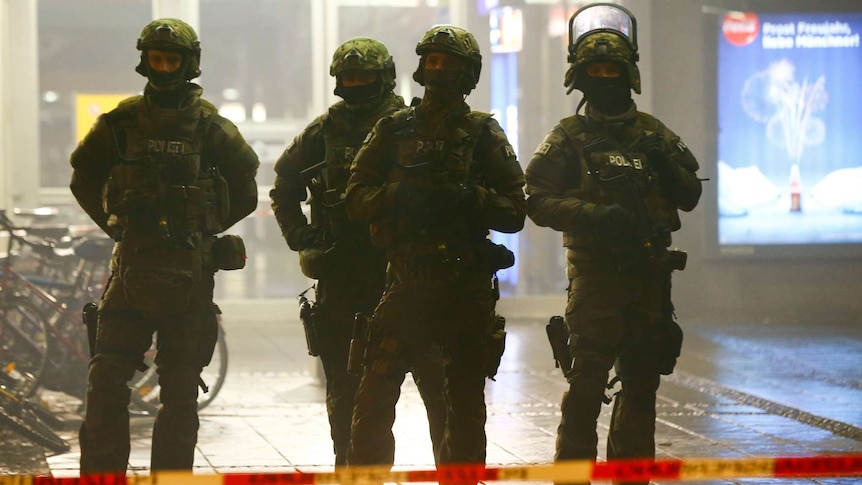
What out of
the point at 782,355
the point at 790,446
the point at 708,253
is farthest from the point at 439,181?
the point at 708,253

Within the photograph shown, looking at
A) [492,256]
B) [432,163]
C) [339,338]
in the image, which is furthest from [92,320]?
[492,256]

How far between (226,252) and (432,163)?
1.11m

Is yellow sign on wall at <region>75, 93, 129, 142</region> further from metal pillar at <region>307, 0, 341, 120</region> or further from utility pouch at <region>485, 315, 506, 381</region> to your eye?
utility pouch at <region>485, 315, 506, 381</region>

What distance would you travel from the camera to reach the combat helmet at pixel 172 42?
19.1 ft

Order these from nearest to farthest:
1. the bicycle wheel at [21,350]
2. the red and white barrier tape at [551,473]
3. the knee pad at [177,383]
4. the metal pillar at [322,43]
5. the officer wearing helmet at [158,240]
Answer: the red and white barrier tape at [551,473] < the officer wearing helmet at [158,240] < the knee pad at [177,383] < the bicycle wheel at [21,350] < the metal pillar at [322,43]

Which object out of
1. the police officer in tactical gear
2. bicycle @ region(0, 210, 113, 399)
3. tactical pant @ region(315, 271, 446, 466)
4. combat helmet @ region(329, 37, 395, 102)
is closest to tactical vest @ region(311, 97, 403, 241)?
the police officer in tactical gear

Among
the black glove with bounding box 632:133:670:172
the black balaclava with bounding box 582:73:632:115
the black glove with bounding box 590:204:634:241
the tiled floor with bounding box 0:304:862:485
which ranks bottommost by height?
the tiled floor with bounding box 0:304:862:485

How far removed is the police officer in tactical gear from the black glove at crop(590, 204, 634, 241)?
927 mm

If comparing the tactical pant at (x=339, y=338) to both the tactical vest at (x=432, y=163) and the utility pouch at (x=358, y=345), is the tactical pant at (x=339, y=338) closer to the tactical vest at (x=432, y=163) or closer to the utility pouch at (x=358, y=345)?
the utility pouch at (x=358, y=345)

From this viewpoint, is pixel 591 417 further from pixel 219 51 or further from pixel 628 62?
pixel 219 51

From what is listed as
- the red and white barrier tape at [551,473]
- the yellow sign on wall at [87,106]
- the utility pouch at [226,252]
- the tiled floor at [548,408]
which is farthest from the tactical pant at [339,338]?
the yellow sign on wall at [87,106]

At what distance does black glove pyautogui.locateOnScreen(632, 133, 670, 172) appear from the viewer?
19.9 feet

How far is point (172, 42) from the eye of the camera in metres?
5.80

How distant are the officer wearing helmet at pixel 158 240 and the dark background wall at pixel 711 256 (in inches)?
357
